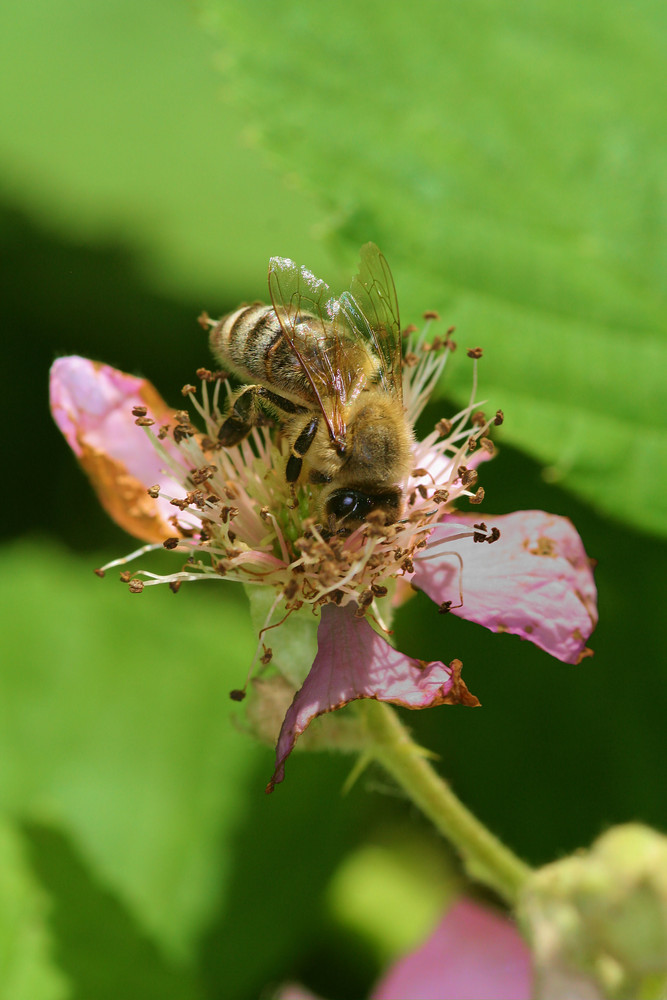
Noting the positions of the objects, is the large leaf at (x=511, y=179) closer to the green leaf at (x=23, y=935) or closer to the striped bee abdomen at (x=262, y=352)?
the striped bee abdomen at (x=262, y=352)

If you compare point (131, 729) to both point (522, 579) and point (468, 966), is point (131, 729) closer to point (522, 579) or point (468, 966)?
point (468, 966)

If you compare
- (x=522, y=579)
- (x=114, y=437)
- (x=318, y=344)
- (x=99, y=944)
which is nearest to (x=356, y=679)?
(x=522, y=579)

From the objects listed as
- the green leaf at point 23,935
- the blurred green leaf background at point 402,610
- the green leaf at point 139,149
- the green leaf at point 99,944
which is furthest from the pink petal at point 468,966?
the green leaf at point 139,149

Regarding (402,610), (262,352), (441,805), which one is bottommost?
(402,610)

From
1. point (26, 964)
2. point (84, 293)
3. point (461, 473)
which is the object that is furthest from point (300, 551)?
point (84, 293)

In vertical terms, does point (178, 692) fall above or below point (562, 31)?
below

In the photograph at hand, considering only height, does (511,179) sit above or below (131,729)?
above

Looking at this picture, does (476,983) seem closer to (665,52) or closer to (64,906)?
(64,906)

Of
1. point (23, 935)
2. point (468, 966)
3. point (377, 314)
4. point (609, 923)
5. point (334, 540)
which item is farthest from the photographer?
point (468, 966)
